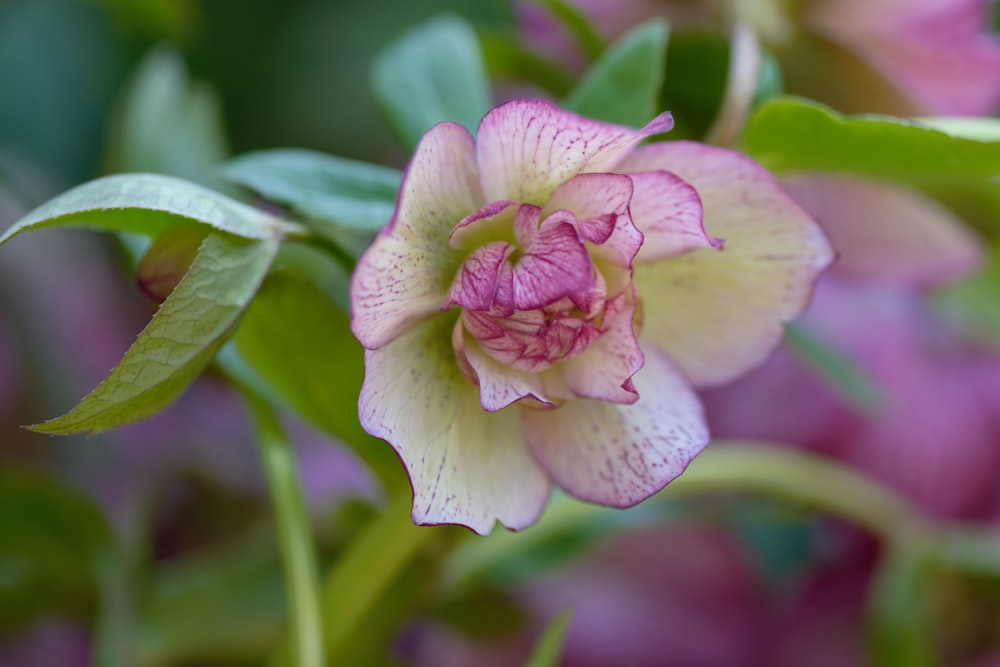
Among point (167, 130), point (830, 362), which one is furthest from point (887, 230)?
point (167, 130)

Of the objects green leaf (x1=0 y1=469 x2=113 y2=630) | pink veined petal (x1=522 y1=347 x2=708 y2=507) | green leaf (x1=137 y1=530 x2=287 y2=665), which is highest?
pink veined petal (x1=522 y1=347 x2=708 y2=507)

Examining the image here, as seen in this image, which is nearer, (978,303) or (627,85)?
(627,85)

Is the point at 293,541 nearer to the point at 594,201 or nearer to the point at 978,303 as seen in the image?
the point at 594,201

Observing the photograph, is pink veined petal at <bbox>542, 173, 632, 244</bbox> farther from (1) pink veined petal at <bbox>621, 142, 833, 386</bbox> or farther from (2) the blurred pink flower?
(2) the blurred pink flower

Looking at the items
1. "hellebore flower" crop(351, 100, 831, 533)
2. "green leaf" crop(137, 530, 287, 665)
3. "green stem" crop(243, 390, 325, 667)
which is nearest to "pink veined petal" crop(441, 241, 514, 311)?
"hellebore flower" crop(351, 100, 831, 533)

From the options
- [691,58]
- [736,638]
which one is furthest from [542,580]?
[691,58]

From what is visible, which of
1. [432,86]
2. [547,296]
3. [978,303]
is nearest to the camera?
[547,296]
